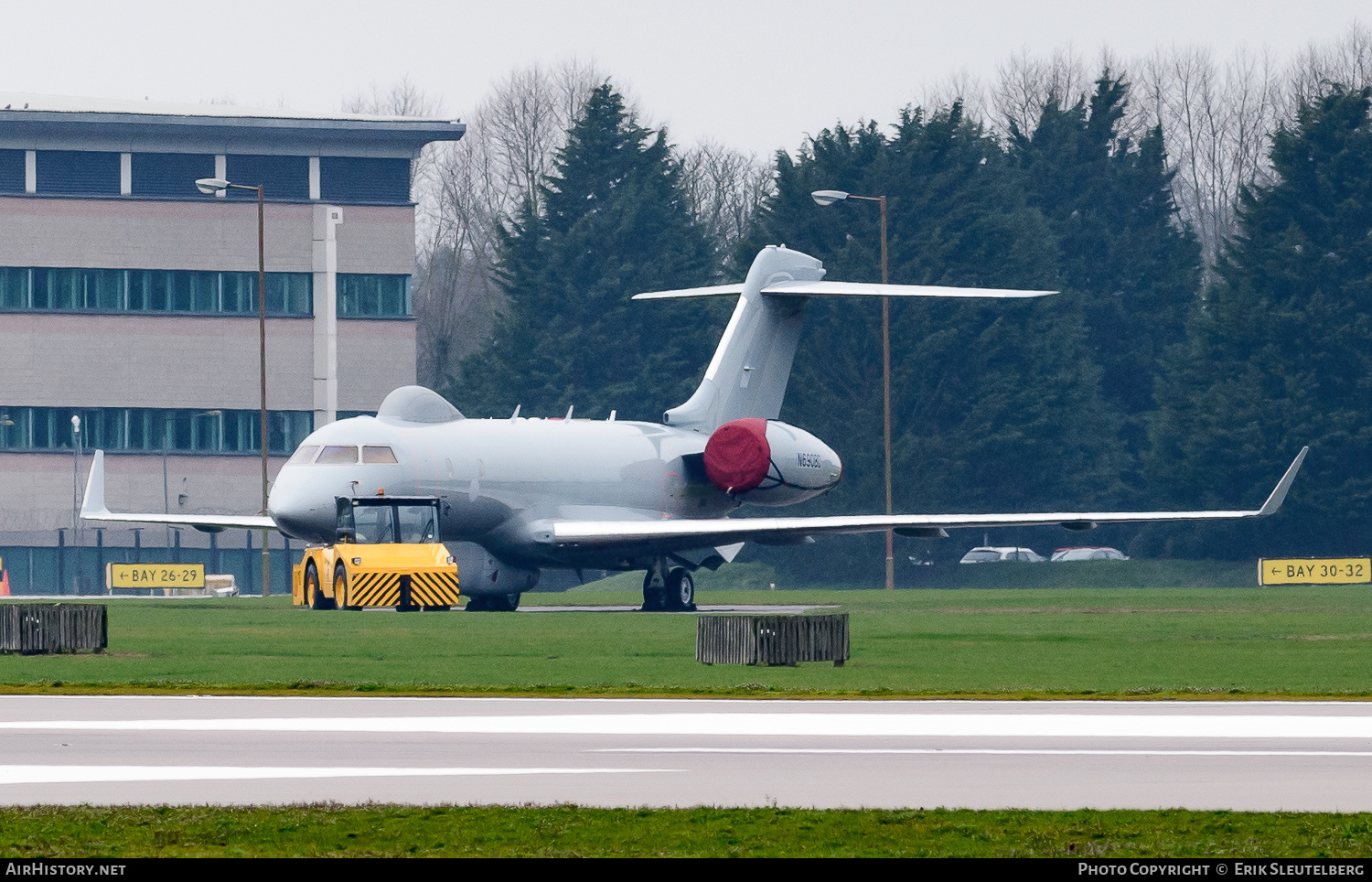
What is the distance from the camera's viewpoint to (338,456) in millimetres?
Answer: 44344

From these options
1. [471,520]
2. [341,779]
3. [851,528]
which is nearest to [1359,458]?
[851,528]

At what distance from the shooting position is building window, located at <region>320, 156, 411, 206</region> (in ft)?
300

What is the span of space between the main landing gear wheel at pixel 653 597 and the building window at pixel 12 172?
48.6m

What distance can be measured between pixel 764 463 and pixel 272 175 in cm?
4585

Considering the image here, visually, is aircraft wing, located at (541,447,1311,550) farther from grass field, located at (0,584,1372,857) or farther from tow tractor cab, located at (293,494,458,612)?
tow tractor cab, located at (293,494,458,612)

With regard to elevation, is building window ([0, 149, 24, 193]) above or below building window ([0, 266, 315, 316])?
above

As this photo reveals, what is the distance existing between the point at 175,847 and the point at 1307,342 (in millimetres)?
75312

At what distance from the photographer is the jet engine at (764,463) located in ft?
165

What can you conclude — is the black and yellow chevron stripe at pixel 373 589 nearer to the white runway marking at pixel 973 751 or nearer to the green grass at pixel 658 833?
the white runway marking at pixel 973 751

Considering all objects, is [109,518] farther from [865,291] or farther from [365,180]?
[365,180]

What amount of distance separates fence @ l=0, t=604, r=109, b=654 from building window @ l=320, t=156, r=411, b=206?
61751 millimetres

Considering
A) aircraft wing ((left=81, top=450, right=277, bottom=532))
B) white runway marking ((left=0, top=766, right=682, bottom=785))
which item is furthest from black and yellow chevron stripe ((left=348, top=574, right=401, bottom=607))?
white runway marking ((left=0, top=766, right=682, bottom=785))

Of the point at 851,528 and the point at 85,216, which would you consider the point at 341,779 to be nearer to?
the point at 851,528

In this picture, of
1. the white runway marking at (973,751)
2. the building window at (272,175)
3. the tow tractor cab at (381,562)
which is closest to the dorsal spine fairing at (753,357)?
the tow tractor cab at (381,562)
